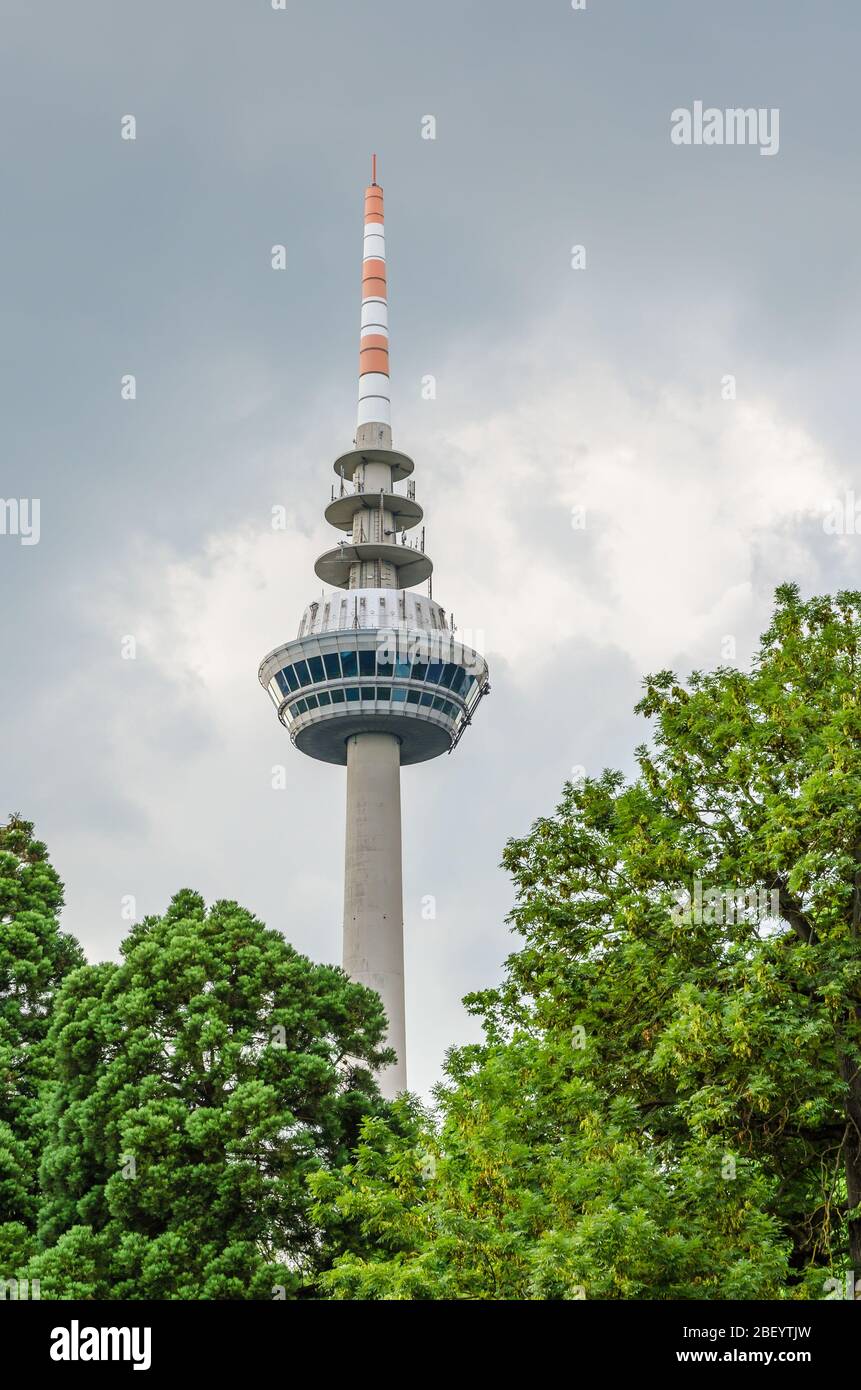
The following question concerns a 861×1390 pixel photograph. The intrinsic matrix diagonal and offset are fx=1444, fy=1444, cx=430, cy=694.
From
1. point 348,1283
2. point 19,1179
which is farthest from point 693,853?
point 19,1179

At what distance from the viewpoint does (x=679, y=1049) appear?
2181cm

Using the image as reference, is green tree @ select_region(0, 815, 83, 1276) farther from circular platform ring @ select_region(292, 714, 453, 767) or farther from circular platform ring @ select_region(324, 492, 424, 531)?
circular platform ring @ select_region(324, 492, 424, 531)

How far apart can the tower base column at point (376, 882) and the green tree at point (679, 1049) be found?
4182cm

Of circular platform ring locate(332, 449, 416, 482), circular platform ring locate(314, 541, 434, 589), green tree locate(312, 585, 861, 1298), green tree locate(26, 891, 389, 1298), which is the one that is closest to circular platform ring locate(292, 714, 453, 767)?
circular platform ring locate(314, 541, 434, 589)

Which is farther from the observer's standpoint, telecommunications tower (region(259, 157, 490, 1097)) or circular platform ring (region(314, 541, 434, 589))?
circular platform ring (region(314, 541, 434, 589))

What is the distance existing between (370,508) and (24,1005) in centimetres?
4980

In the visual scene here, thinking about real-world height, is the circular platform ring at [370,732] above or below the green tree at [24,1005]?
above

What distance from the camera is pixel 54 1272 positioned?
27250 millimetres

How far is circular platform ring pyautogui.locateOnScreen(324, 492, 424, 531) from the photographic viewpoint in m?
81.9

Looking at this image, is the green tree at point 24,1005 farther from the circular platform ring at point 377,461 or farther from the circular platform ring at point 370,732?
the circular platform ring at point 377,461

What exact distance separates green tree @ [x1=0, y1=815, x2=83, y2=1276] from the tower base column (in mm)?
32453

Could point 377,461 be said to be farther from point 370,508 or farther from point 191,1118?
point 191,1118

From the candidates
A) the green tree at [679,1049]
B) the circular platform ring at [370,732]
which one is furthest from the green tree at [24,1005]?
the circular platform ring at [370,732]

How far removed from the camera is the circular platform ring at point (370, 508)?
8194 cm
